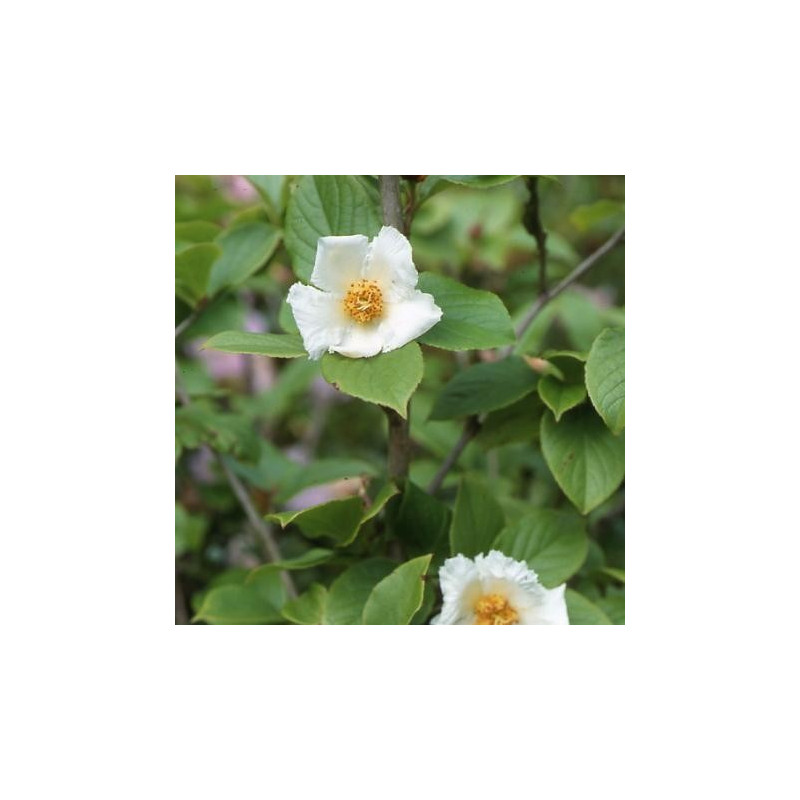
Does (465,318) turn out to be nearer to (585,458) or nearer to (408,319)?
(408,319)

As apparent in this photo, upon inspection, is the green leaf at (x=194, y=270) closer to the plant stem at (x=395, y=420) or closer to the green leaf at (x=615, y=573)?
the plant stem at (x=395, y=420)

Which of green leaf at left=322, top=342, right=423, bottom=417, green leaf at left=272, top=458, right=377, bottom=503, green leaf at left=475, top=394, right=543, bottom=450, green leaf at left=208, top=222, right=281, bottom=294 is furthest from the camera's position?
green leaf at left=272, top=458, right=377, bottom=503

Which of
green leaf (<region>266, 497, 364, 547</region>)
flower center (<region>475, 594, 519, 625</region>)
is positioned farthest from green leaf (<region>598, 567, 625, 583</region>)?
green leaf (<region>266, 497, 364, 547</region>)

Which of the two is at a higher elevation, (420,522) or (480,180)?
(480,180)

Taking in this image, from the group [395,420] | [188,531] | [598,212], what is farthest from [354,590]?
[598,212]

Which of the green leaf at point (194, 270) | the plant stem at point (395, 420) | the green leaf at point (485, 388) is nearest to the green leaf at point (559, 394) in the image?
the green leaf at point (485, 388)

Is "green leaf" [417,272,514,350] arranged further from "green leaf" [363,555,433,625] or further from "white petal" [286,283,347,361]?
"green leaf" [363,555,433,625]
